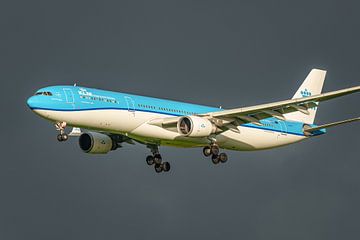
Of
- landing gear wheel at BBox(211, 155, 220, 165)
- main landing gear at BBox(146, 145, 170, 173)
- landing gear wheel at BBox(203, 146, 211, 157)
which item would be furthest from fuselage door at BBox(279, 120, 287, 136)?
main landing gear at BBox(146, 145, 170, 173)

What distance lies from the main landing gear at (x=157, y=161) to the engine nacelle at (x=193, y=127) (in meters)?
6.46

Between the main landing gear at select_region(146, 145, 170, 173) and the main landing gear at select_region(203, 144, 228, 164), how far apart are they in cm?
436

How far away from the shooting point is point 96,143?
2702 inches

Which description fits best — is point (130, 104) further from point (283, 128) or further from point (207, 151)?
point (283, 128)

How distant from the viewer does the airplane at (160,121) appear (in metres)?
61.2

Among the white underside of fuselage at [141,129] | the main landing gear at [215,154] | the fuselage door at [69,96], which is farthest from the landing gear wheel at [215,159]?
the fuselage door at [69,96]

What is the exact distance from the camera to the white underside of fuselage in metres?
61.3

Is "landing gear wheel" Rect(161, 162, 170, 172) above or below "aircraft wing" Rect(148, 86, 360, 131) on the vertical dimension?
below

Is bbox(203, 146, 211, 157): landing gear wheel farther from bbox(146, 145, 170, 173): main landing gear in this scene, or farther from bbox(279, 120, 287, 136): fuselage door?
bbox(279, 120, 287, 136): fuselage door

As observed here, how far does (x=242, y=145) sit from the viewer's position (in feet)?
230

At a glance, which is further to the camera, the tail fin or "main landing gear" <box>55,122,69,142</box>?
the tail fin

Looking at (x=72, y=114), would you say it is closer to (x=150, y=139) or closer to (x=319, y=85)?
(x=150, y=139)

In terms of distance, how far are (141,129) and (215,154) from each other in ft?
20.5

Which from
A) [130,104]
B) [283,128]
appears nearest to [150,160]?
[130,104]
